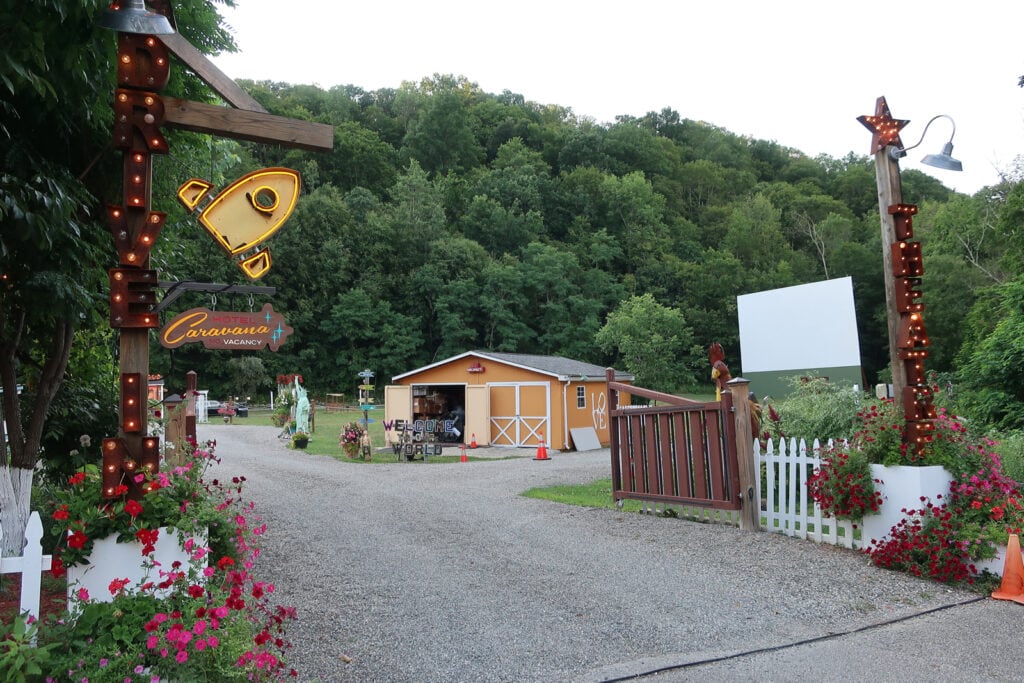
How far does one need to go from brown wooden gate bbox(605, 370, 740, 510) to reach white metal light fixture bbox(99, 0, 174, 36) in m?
6.41

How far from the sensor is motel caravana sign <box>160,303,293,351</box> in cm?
769

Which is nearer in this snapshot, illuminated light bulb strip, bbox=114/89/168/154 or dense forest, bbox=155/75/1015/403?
illuminated light bulb strip, bbox=114/89/168/154

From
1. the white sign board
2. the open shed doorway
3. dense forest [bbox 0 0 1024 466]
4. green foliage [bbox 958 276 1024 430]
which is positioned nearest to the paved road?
green foliage [bbox 958 276 1024 430]

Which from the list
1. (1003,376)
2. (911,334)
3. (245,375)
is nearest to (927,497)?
(911,334)

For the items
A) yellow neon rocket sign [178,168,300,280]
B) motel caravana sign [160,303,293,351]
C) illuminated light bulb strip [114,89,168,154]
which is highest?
illuminated light bulb strip [114,89,168,154]

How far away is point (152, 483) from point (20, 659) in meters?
1.04

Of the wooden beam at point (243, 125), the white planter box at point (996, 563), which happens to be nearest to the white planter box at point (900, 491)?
the white planter box at point (996, 563)

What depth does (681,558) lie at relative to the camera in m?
6.71

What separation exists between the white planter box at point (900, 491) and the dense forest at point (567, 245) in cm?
1065

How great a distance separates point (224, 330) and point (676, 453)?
5.37m

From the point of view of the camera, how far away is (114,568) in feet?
11.2

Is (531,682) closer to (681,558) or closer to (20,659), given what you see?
(20,659)

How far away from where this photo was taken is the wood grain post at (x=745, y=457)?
7.84 meters

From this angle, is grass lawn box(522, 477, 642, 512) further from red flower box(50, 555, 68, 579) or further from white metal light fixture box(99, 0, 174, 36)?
white metal light fixture box(99, 0, 174, 36)
